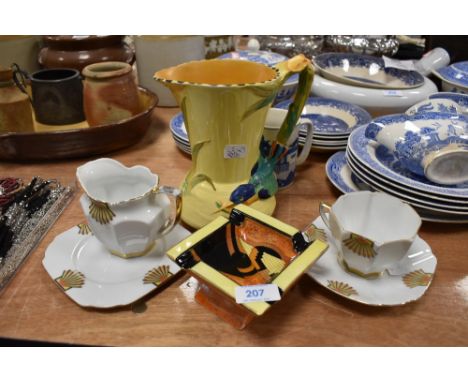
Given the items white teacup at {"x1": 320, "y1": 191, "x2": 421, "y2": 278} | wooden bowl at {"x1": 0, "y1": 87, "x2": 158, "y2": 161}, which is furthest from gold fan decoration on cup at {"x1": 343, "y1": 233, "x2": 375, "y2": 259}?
wooden bowl at {"x1": 0, "y1": 87, "x2": 158, "y2": 161}

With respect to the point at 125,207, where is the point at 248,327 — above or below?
below

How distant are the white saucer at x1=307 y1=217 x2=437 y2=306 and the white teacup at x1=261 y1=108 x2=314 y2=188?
21cm

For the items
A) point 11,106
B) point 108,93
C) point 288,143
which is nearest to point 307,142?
point 288,143

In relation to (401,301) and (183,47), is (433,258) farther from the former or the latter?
(183,47)

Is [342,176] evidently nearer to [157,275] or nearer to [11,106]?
[157,275]

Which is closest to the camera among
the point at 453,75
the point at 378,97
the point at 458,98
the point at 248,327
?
the point at 248,327

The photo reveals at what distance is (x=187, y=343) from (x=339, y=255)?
23 centimetres

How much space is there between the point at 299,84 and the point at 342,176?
212mm

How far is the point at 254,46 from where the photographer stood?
127cm

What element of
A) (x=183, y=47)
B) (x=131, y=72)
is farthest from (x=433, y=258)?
(x=183, y=47)

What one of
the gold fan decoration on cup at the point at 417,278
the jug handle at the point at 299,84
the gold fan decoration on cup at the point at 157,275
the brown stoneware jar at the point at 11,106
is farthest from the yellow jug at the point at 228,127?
the brown stoneware jar at the point at 11,106

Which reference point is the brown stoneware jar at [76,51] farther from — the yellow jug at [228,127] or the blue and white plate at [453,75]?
the blue and white plate at [453,75]

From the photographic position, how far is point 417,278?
52 centimetres

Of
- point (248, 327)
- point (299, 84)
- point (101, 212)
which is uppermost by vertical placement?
point (299, 84)
